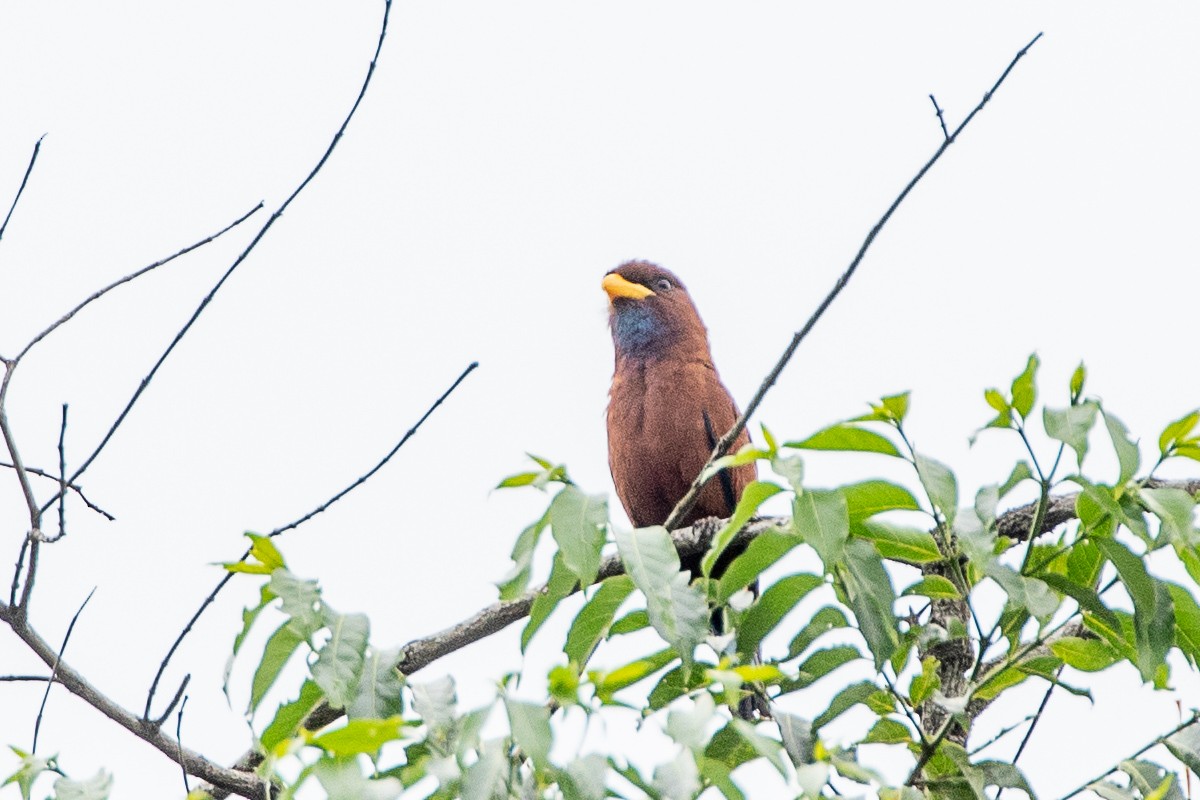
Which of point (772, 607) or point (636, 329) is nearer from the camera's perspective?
point (772, 607)

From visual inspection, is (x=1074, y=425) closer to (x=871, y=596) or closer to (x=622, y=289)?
(x=871, y=596)

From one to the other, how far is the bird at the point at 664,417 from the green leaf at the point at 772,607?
8.69 feet

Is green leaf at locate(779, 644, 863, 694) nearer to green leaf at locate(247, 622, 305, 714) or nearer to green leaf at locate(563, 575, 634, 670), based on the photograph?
green leaf at locate(563, 575, 634, 670)

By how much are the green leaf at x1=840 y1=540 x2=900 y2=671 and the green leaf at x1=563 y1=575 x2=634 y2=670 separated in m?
0.29

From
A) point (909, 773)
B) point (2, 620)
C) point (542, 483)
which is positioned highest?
point (2, 620)

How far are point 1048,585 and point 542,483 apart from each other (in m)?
0.72

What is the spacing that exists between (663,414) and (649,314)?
676 mm

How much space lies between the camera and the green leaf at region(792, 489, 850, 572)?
163cm

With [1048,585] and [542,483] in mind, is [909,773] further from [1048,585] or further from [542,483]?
[542,483]

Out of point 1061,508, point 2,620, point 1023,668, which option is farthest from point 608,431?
point 1023,668

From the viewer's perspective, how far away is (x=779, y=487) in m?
1.68

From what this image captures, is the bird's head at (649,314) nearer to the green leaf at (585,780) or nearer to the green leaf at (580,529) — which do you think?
the green leaf at (580,529)

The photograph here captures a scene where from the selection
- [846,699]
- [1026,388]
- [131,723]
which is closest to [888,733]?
[846,699]

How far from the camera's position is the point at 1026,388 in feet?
5.67
